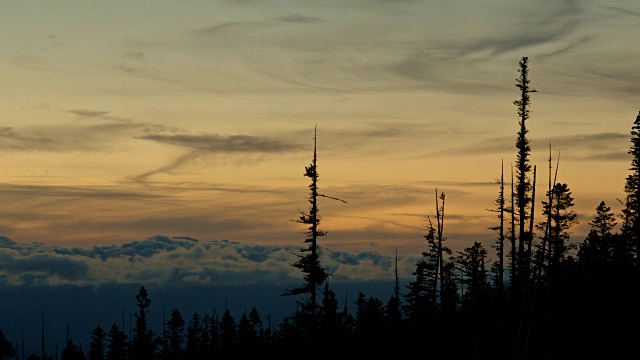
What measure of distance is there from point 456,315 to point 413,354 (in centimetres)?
1165

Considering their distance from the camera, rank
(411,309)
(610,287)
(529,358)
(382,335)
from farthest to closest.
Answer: (411,309)
(382,335)
(610,287)
(529,358)

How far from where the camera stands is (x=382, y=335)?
293ft

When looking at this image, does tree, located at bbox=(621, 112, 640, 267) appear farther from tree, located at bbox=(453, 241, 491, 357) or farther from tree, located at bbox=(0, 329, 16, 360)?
tree, located at bbox=(0, 329, 16, 360)

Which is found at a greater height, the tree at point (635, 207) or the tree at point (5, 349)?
the tree at point (635, 207)

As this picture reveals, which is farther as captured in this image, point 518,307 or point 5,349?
point 5,349

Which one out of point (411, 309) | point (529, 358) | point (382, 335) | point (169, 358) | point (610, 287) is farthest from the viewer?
point (169, 358)

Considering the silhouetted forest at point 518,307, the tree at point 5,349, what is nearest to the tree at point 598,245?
the silhouetted forest at point 518,307

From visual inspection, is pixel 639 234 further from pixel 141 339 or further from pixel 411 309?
pixel 141 339

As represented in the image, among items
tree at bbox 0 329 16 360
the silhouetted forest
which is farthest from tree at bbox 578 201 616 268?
tree at bbox 0 329 16 360

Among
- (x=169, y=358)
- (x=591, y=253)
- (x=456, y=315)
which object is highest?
(x=591, y=253)

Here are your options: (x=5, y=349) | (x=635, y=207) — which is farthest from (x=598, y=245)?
(x=5, y=349)

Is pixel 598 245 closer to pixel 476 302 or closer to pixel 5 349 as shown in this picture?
pixel 476 302

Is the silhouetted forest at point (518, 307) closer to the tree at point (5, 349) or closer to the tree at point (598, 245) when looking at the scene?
the tree at point (598, 245)

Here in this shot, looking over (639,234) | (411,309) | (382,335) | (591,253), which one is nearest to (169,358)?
(411,309)
